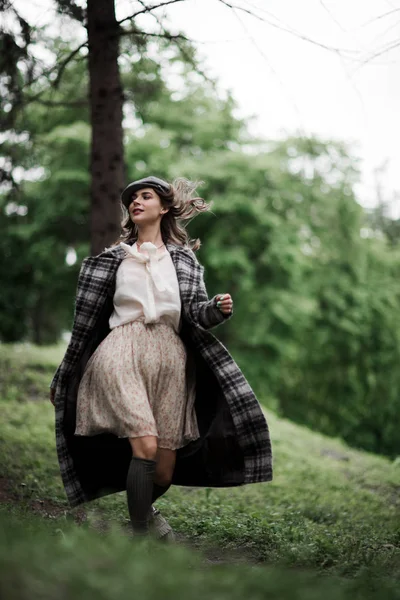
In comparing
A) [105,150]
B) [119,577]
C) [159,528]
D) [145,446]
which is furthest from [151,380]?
[105,150]

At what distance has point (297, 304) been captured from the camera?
55.4 ft

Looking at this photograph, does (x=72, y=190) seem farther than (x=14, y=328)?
No

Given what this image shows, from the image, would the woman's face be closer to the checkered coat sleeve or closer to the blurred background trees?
the checkered coat sleeve

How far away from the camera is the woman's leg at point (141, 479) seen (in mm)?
4023

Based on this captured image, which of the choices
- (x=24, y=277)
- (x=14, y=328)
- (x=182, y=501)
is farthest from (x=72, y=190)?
(x=182, y=501)

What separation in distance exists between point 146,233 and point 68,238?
43.9 feet

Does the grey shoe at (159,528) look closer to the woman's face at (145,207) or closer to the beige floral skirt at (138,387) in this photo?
the beige floral skirt at (138,387)

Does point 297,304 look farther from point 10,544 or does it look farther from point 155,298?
point 10,544

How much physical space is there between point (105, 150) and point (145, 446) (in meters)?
3.61

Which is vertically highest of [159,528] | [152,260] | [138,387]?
[152,260]

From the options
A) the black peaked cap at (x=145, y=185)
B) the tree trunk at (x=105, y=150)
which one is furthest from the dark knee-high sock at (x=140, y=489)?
the tree trunk at (x=105, y=150)

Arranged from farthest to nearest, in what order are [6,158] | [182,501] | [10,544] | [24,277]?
1. [24,277]
2. [6,158]
3. [182,501]
4. [10,544]

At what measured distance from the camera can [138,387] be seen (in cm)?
411

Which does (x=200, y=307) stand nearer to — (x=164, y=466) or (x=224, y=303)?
(x=224, y=303)
